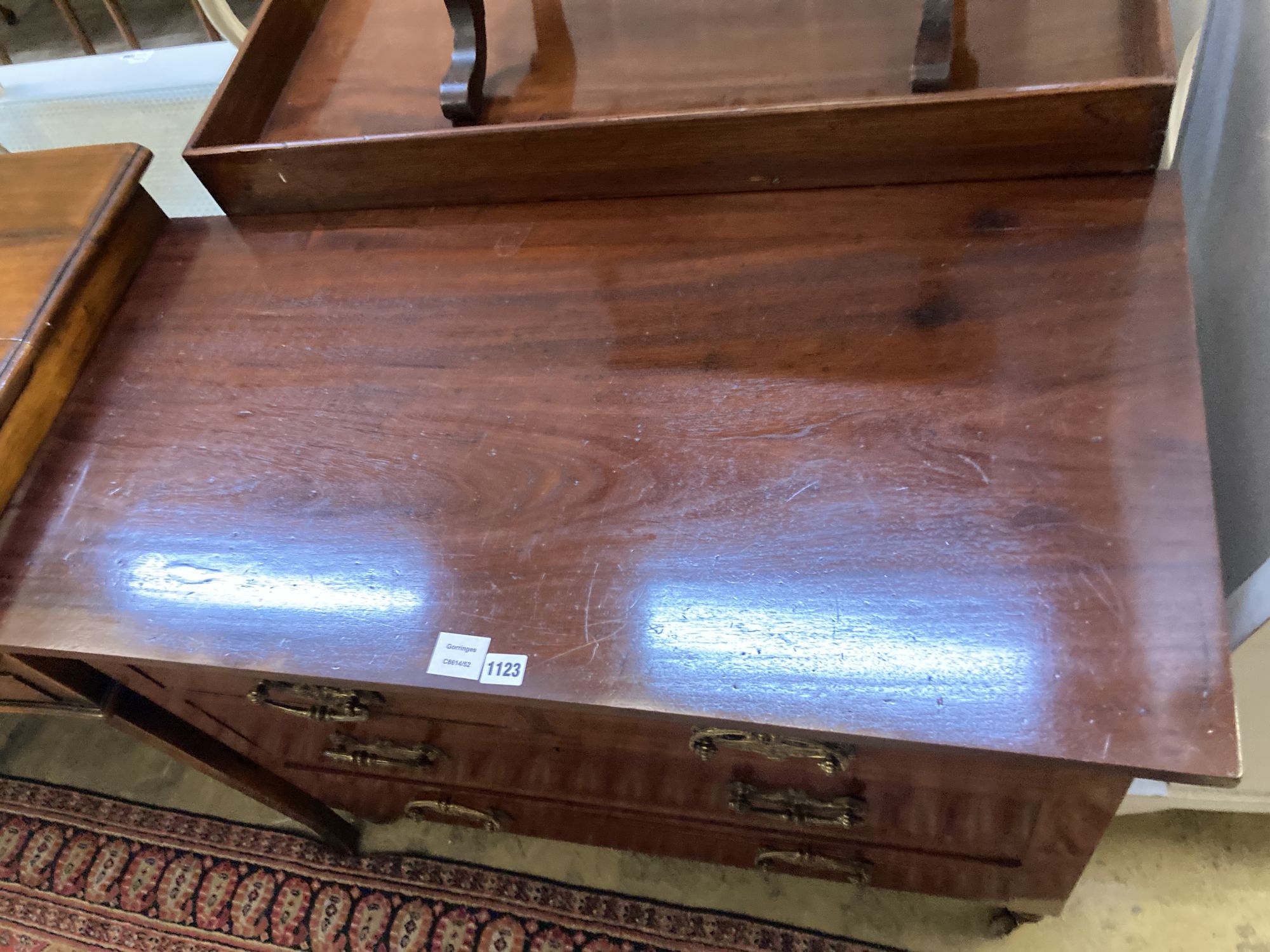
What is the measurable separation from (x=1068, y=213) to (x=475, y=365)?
439mm

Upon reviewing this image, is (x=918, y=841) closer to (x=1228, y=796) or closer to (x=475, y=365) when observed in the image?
(x=1228, y=796)

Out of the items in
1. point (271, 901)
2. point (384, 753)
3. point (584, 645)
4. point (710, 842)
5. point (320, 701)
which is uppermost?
point (584, 645)

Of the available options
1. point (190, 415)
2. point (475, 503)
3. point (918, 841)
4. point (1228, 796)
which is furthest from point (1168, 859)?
point (190, 415)

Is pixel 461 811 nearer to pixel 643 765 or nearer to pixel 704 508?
pixel 643 765

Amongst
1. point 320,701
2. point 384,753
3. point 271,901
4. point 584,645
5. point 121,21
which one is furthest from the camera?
point 121,21

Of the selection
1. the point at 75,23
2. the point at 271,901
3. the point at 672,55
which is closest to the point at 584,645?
the point at 672,55

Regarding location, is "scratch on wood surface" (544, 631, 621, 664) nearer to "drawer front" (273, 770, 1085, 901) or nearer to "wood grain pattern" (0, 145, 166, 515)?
"drawer front" (273, 770, 1085, 901)

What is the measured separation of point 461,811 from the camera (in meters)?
0.90

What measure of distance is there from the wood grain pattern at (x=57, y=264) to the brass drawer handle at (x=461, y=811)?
1.60ft

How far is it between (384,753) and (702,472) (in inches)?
17.7

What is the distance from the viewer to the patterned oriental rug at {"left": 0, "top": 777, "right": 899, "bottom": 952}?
39.8 inches

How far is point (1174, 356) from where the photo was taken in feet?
1.77

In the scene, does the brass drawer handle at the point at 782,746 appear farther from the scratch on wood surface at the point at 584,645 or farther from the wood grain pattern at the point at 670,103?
the wood grain pattern at the point at 670,103

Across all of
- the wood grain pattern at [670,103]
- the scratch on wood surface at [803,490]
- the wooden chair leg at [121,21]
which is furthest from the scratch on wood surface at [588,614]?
the wooden chair leg at [121,21]
